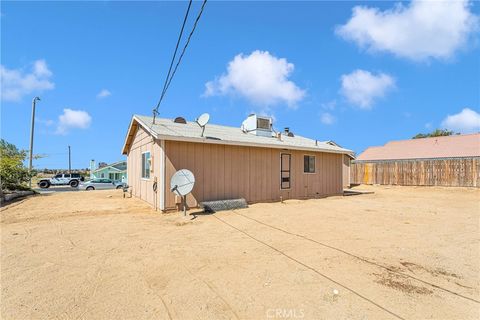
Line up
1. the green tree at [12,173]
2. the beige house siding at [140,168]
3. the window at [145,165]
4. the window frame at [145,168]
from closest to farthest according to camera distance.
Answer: the beige house siding at [140,168] → the window frame at [145,168] → the window at [145,165] → the green tree at [12,173]

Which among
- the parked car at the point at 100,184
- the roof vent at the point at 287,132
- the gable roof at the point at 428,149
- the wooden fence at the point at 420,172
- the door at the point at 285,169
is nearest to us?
the door at the point at 285,169

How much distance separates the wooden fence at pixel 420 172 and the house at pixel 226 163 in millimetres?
9623

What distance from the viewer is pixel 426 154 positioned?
67.2 ft

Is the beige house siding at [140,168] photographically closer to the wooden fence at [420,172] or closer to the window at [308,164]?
the window at [308,164]

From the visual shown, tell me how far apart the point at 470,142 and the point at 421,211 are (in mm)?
15622

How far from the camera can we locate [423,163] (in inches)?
763

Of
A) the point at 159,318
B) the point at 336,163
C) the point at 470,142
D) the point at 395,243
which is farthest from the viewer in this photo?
the point at 470,142

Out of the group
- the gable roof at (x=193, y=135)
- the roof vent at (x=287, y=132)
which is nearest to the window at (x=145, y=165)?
the gable roof at (x=193, y=135)

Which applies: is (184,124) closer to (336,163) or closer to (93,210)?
(93,210)

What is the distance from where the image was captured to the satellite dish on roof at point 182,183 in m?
7.91

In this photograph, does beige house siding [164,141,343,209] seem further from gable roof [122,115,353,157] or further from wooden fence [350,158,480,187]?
wooden fence [350,158,480,187]

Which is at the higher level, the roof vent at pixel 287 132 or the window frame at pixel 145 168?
the roof vent at pixel 287 132

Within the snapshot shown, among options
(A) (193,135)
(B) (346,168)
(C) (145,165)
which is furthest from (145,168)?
(B) (346,168)

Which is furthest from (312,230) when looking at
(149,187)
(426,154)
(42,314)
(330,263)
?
(426,154)
